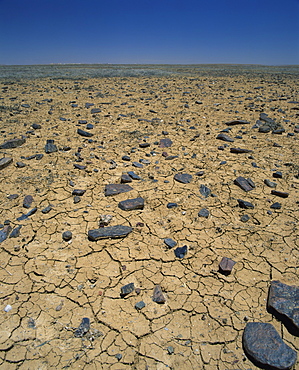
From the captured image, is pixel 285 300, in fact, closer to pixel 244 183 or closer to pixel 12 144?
pixel 244 183

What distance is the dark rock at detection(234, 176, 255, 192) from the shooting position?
3.78 m

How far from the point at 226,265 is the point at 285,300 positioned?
0.60 m

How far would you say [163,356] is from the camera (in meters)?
1.83

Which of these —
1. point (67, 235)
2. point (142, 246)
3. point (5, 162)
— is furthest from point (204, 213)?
point (5, 162)

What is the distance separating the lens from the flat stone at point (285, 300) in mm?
2014

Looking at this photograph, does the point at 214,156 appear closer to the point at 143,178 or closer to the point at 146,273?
the point at 143,178

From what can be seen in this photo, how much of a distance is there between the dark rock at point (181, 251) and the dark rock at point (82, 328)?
117 cm

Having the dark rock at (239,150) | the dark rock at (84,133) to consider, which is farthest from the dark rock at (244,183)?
the dark rock at (84,133)

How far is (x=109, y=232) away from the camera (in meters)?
2.94

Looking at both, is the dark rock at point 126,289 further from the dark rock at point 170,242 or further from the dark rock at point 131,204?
the dark rock at point 131,204

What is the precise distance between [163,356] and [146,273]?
2.61ft

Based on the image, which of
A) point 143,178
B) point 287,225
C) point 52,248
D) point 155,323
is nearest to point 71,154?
point 143,178

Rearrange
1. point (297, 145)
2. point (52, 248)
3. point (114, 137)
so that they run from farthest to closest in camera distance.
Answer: point (114, 137) → point (297, 145) → point (52, 248)

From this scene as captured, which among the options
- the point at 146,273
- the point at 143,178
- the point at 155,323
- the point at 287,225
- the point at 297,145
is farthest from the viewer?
the point at 297,145
